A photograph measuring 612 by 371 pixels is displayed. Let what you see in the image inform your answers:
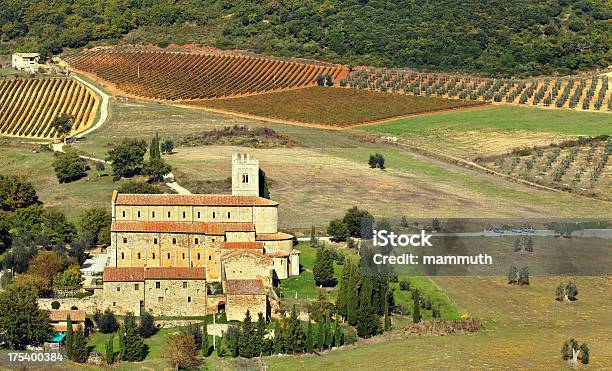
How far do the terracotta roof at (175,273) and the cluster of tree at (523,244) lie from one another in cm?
1965

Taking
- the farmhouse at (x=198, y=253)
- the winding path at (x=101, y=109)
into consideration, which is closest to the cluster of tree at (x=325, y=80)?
the winding path at (x=101, y=109)

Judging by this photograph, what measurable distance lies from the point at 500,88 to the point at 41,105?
56.0 meters

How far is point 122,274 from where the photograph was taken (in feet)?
315

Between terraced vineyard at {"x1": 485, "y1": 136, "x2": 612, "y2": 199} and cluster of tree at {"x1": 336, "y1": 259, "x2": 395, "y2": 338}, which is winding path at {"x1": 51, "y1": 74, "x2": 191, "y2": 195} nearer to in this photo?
cluster of tree at {"x1": 336, "y1": 259, "x2": 395, "y2": 338}

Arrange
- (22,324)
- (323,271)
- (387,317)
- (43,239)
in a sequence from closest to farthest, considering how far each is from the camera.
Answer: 1. (22,324)
2. (387,317)
3. (323,271)
4. (43,239)

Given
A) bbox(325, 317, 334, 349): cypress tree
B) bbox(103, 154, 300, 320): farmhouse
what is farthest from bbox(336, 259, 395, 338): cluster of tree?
bbox(103, 154, 300, 320): farmhouse

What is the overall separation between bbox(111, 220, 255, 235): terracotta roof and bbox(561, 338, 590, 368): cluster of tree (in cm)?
2594

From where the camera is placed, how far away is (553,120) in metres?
172

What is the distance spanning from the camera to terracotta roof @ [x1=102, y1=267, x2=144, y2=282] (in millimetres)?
94938

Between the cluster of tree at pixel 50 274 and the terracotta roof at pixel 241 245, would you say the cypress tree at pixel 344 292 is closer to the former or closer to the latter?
the terracotta roof at pixel 241 245

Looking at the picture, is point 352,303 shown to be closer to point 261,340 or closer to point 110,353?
point 261,340

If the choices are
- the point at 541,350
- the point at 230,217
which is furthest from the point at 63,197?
the point at 541,350

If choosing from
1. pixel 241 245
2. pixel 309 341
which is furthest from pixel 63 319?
pixel 309 341

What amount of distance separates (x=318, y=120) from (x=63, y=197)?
53.6 meters
